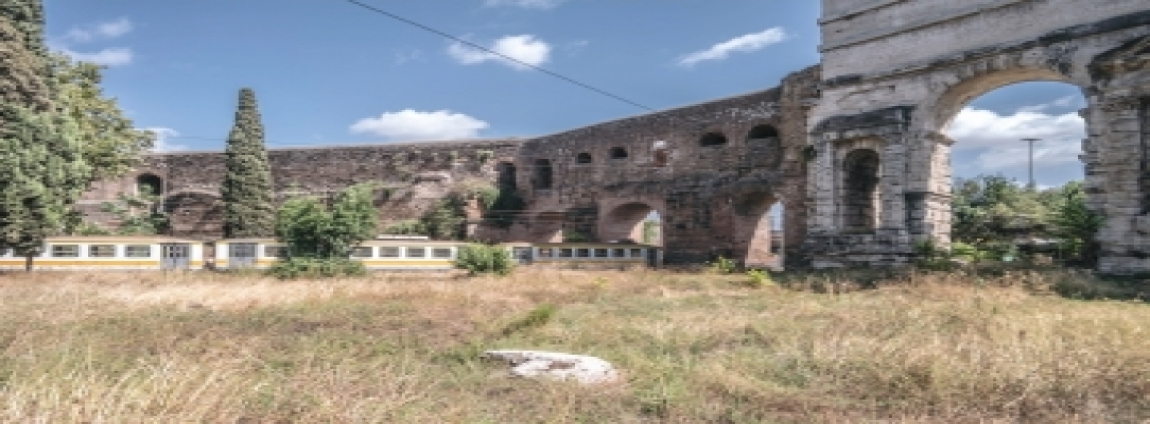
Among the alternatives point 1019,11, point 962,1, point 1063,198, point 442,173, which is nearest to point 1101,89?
point 1019,11

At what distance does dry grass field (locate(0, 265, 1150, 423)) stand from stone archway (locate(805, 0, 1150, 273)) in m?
3.14

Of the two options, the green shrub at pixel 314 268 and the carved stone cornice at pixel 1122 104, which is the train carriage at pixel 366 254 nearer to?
the green shrub at pixel 314 268

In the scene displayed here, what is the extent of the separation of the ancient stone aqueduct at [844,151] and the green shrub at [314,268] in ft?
32.9

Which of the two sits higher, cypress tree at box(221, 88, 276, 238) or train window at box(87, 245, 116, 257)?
cypress tree at box(221, 88, 276, 238)

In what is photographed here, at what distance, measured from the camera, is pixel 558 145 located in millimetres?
26844

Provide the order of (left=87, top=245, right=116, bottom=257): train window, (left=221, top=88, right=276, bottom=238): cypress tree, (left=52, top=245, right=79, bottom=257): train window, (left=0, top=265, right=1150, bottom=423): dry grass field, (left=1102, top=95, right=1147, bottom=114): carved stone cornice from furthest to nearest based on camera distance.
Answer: (left=221, top=88, right=276, bottom=238): cypress tree, (left=87, top=245, right=116, bottom=257): train window, (left=52, top=245, right=79, bottom=257): train window, (left=1102, top=95, right=1147, bottom=114): carved stone cornice, (left=0, top=265, right=1150, bottom=423): dry grass field

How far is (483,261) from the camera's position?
17031 mm

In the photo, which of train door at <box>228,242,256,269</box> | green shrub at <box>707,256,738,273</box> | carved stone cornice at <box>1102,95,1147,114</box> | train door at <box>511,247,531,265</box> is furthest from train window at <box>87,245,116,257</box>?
carved stone cornice at <box>1102,95,1147,114</box>

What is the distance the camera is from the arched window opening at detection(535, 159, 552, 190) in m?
27.9

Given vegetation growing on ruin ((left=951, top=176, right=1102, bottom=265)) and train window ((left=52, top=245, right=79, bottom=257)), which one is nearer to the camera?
vegetation growing on ruin ((left=951, top=176, right=1102, bottom=265))

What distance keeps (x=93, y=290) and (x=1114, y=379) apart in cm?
1457

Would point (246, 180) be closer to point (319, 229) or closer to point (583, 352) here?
point (319, 229)

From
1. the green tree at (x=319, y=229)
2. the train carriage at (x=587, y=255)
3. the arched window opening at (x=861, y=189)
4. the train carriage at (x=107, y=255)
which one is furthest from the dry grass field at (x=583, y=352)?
the train carriage at (x=587, y=255)

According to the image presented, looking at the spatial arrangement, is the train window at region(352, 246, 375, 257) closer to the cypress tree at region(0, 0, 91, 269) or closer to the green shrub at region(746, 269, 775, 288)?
the cypress tree at region(0, 0, 91, 269)
